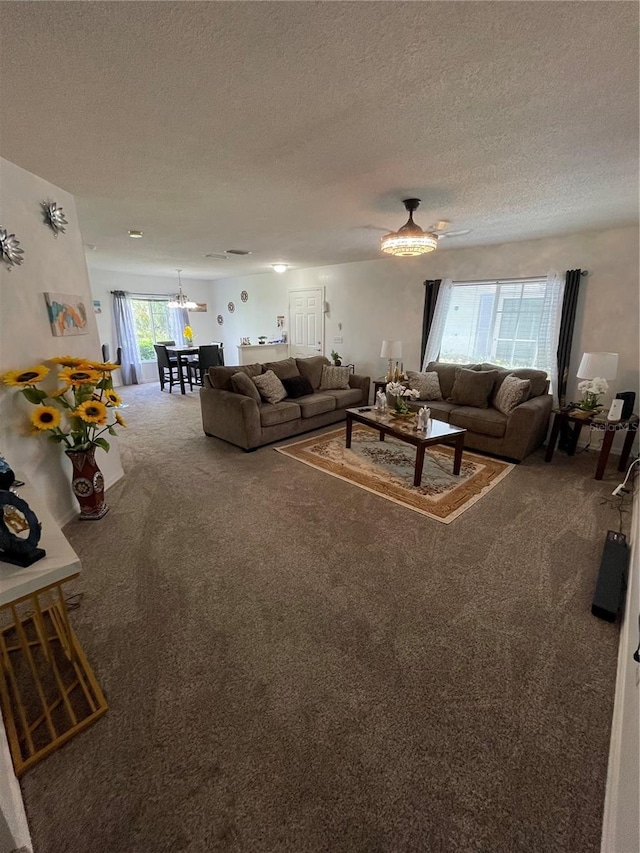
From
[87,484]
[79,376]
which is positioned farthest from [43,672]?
[79,376]

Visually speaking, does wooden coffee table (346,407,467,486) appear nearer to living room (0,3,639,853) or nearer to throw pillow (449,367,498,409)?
living room (0,3,639,853)

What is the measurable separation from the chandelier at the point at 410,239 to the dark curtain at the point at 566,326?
2.14 metres

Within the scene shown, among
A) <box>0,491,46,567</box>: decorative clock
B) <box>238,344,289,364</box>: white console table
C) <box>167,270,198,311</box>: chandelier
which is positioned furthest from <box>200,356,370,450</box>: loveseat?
<box>167,270,198,311</box>: chandelier

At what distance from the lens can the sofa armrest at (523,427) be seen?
347 cm

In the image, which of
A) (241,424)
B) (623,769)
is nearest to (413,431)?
(241,424)

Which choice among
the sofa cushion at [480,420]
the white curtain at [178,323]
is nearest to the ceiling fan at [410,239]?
the sofa cushion at [480,420]

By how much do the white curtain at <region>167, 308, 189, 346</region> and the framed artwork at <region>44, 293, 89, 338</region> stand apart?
20.4ft

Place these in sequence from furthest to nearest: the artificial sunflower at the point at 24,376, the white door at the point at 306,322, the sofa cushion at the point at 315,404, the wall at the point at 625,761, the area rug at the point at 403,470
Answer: the white door at the point at 306,322 < the sofa cushion at the point at 315,404 < the area rug at the point at 403,470 < the artificial sunflower at the point at 24,376 < the wall at the point at 625,761

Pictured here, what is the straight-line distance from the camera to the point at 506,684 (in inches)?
57.0

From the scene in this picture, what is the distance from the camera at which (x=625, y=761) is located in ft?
3.40

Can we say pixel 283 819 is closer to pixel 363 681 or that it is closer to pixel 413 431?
pixel 363 681

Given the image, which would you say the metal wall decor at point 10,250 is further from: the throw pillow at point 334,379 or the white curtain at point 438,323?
the white curtain at point 438,323

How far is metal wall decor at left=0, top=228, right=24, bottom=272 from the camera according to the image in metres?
1.99

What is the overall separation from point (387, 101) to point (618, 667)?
2659 millimetres
